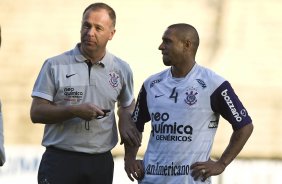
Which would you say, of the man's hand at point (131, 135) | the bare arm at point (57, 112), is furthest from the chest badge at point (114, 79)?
the bare arm at point (57, 112)


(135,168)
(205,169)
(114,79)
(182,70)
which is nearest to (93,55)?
(114,79)

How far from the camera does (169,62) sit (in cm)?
472

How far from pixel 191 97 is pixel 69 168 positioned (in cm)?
92

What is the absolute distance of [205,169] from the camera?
15.1 feet

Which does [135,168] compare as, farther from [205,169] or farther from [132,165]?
[205,169]

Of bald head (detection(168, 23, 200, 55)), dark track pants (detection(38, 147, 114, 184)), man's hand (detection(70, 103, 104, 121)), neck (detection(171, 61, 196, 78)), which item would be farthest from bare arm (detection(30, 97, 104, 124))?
bald head (detection(168, 23, 200, 55))

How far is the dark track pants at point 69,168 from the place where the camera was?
5051mm

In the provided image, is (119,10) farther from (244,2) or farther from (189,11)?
(244,2)

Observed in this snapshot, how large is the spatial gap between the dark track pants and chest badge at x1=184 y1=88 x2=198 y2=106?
0.78 m

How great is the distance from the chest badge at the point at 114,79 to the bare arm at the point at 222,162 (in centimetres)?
86

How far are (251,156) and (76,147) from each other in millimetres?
4425

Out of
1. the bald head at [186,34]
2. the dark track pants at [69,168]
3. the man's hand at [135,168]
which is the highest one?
the bald head at [186,34]

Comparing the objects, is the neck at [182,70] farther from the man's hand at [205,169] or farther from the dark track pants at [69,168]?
the dark track pants at [69,168]

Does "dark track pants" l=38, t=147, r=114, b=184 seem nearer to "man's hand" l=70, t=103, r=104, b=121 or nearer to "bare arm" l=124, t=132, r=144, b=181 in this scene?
"bare arm" l=124, t=132, r=144, b=181
